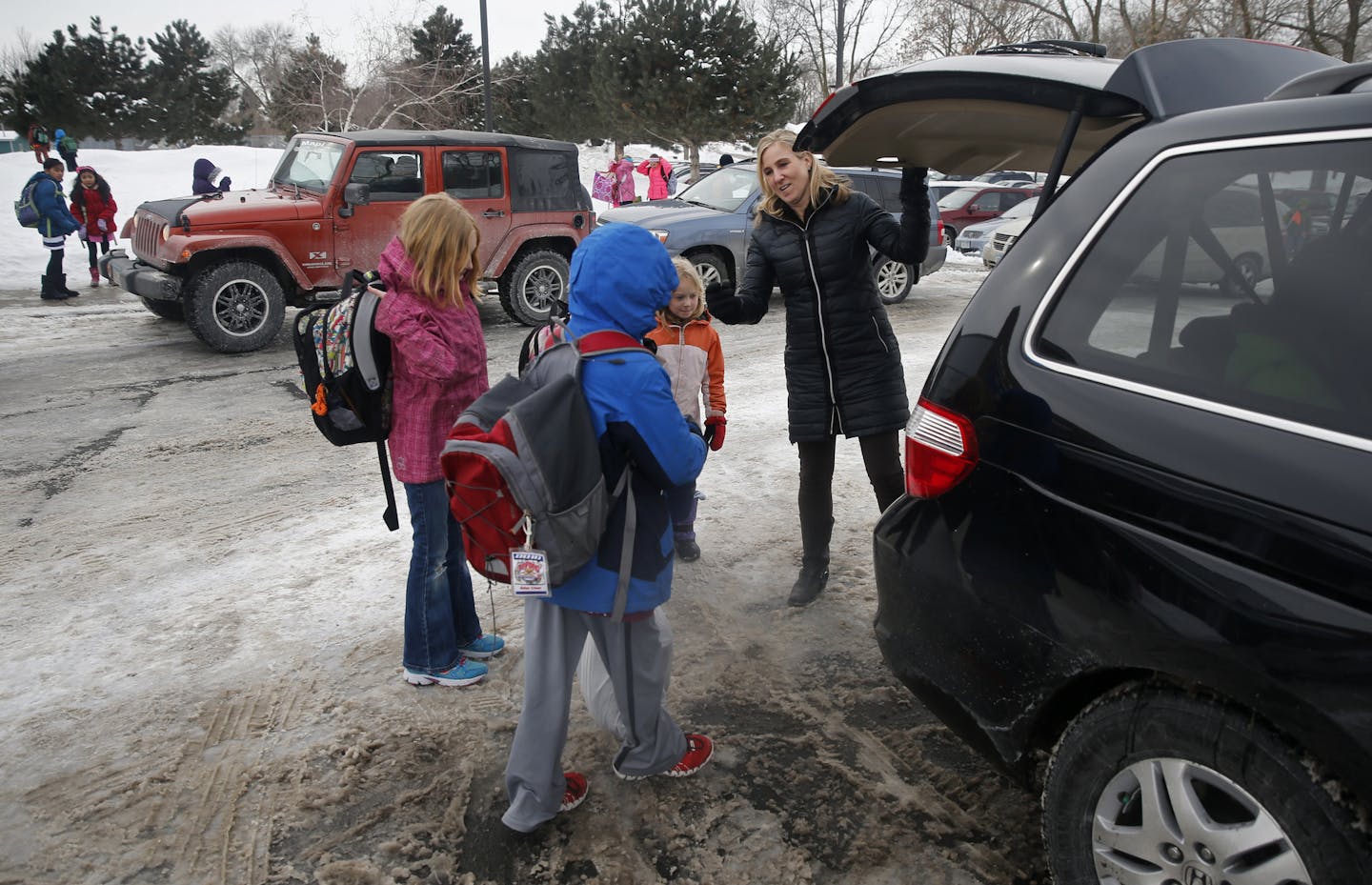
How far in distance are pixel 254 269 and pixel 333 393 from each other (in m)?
6.49

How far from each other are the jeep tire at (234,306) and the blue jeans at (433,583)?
626 centimetres

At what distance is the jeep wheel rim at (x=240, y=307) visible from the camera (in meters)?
8.41

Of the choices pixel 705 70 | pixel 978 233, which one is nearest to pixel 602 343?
pixel 978 233

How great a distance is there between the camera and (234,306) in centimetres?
844

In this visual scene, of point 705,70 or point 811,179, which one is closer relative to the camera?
point 811,179

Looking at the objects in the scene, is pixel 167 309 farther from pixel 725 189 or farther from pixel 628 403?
pixel 628 403

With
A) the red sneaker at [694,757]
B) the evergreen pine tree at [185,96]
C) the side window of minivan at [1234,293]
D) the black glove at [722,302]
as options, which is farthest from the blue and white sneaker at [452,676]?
the evergreen pine tree at [185,96]

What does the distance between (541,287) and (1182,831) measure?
905 cm

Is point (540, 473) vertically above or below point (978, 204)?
below

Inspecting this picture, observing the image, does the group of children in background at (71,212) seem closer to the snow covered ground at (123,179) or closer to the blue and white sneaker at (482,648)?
the snow covered ground at (123,179)

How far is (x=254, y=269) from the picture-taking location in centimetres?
848

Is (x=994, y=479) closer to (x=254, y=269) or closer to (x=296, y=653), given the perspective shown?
(x=296, y=653)

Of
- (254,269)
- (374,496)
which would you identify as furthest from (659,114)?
(374,496)

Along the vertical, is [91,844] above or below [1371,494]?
below
